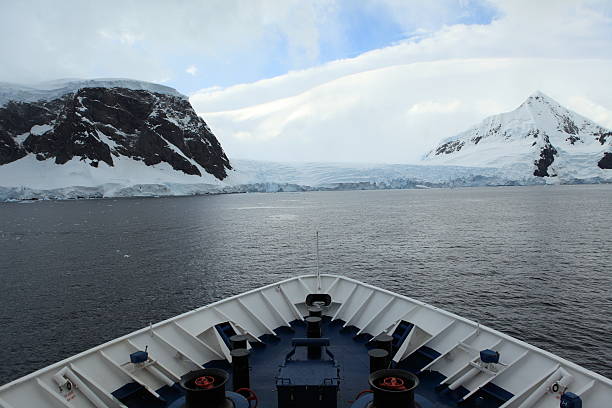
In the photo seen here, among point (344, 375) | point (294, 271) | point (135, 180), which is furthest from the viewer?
point (135, 180)

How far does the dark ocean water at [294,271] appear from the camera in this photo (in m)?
28.6

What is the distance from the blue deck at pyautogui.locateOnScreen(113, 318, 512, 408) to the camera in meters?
10.2

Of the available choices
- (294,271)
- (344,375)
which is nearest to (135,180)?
(294,271)

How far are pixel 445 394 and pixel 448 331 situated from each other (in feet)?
7.74

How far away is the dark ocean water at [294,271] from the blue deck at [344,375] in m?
16.6

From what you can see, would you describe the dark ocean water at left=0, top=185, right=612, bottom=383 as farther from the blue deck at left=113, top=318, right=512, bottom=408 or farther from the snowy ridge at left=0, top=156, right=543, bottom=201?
the snowy ridge at left=0, top=156, right=543, bottom=201

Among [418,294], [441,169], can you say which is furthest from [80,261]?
[441,169]

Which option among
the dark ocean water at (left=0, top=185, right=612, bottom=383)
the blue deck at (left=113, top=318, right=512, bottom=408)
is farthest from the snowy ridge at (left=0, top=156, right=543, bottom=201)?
the blue deck at (left=113, top=318, right=512, bottom=408)

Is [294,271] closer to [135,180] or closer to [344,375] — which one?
[344,375]

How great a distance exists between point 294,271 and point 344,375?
35.8 metres

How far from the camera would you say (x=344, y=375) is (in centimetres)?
1175

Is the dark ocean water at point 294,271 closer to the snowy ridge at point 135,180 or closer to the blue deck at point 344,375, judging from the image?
the blue deck at point 344,375

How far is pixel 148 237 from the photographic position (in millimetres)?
71250

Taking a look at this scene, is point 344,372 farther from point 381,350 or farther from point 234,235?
point 234,235
